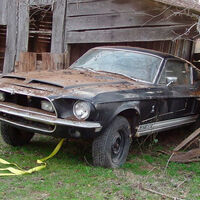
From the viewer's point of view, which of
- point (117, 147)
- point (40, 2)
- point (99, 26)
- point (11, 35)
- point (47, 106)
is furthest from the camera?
point (11, 35)

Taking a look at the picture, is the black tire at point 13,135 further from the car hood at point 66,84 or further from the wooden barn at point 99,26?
the wooden barn at point 99,26

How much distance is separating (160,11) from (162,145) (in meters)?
3.20

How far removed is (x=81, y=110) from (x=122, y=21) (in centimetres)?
496

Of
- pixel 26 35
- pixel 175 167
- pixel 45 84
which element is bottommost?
pixel 175 167

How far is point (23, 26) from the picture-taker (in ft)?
36.5

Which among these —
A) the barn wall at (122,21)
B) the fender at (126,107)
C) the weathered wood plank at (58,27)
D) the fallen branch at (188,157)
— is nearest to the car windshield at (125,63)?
the fender at (126,107)

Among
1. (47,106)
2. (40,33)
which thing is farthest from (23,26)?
(47,106)

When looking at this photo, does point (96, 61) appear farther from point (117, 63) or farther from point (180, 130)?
point (180, 130)

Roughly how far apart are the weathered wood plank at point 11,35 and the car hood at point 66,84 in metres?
6.71

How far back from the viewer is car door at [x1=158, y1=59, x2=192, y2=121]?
5418mm

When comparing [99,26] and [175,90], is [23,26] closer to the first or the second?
[99,26]

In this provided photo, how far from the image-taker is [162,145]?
6324 millimetres

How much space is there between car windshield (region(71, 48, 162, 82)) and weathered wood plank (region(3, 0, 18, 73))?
6088mm

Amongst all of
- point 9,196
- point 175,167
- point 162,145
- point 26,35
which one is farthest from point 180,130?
point 26,35
